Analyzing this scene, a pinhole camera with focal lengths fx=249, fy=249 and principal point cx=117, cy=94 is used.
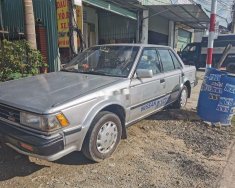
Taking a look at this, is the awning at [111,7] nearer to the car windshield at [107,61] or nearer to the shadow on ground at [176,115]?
the car windshield at [107,61]

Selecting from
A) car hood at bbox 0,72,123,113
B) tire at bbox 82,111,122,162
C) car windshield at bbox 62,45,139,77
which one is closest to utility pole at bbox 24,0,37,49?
car windshield at bbox 62,45,139,77

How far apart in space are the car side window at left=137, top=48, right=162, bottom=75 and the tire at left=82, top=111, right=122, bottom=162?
42.8 inches

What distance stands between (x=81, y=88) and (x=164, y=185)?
62.8 inches

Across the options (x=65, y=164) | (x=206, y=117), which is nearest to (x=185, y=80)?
(x=206, y=117)

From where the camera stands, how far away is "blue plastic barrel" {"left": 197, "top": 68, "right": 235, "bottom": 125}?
4684 mm

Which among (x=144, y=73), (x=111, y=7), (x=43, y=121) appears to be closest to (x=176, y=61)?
(x=144, y=73)

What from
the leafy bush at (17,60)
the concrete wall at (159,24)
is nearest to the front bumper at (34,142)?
the leafy bush at (17,60)

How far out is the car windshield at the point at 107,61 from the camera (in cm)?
400

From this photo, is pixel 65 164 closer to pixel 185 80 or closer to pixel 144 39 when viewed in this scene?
pixel 185 80

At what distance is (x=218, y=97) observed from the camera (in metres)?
4.83

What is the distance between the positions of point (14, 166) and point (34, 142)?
91 cm

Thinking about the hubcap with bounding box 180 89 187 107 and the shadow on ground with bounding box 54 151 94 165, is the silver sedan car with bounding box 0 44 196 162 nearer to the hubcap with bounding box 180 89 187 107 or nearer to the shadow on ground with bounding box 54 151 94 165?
the shadow on ground with bounding box 54 151 94 165

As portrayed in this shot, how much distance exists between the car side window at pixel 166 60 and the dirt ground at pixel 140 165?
4.43 ft

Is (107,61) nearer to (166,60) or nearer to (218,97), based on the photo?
(166,60)
